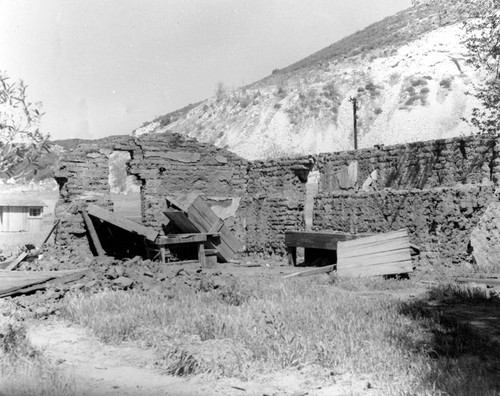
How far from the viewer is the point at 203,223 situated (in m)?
15.2

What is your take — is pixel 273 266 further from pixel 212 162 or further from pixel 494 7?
pixel 494 7

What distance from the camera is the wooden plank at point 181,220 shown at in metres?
15.1

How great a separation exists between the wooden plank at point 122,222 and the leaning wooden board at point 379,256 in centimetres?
500

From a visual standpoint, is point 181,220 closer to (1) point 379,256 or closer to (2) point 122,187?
(1) point 379,256

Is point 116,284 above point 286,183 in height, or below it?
below

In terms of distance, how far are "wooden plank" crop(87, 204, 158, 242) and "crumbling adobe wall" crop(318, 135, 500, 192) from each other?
6.44 meters

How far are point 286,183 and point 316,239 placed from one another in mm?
4167

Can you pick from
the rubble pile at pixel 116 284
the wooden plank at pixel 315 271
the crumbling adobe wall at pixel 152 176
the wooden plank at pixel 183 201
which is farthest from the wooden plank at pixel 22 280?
the crumbling adobe wall at pixel 152 176

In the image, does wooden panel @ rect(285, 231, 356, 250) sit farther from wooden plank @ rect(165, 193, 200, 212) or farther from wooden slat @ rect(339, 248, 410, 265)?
wooden plank @ rect(165, 193, 200, 212)

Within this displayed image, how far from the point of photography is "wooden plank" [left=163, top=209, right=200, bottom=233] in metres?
15.1

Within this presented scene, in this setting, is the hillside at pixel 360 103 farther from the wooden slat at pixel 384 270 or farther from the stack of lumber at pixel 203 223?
the wooden slat at pixel 384 270

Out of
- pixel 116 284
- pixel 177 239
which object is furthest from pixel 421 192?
pixel 116 284

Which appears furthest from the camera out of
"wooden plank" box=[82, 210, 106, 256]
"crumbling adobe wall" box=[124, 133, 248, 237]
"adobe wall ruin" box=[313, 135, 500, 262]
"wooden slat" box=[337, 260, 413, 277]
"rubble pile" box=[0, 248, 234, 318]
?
"crumbling adobe wall" box=[124, 133, 248, 237]

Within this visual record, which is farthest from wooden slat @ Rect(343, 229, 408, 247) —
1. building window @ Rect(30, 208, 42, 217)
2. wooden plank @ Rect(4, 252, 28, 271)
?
building window @ Rect(30, 208, 42, 217)
